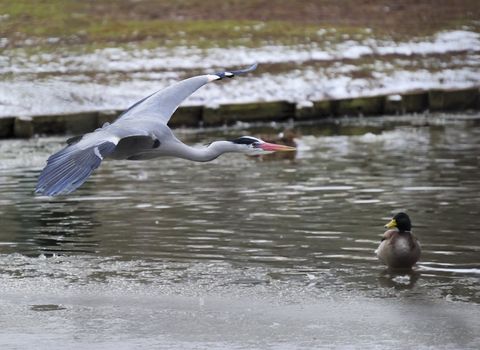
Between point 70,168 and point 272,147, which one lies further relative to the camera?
point 272,147

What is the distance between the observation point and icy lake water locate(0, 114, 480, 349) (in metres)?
9.67

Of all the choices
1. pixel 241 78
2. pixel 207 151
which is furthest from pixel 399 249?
pixel 241 78

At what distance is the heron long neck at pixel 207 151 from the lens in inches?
457

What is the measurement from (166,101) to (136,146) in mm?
1090

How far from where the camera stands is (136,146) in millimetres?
11656

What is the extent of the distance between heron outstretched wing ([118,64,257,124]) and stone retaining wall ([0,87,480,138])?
33.0ft

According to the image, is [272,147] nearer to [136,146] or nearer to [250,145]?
[250,145]

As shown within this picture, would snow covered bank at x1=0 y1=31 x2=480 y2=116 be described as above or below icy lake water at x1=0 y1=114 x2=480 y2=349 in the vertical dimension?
above

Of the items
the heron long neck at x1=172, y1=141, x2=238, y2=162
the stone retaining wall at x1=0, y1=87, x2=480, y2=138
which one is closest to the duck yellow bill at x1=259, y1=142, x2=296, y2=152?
the heron long neck at x1=172, y1=141, x2=238, y2=162

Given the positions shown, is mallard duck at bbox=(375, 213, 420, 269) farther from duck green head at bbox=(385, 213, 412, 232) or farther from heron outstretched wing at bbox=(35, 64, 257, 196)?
heron outstretched wing at bbox=(35, 64, 257, 196)

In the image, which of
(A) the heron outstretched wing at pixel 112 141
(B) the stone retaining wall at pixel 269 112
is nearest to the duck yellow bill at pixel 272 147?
(A) the heron outstretched wing at pixel 112 141

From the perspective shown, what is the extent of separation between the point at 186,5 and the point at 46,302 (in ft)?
72.8

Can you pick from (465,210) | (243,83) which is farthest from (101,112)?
(465,210)

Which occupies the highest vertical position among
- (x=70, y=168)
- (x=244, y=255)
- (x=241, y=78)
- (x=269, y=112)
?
(x=241, y=78)
